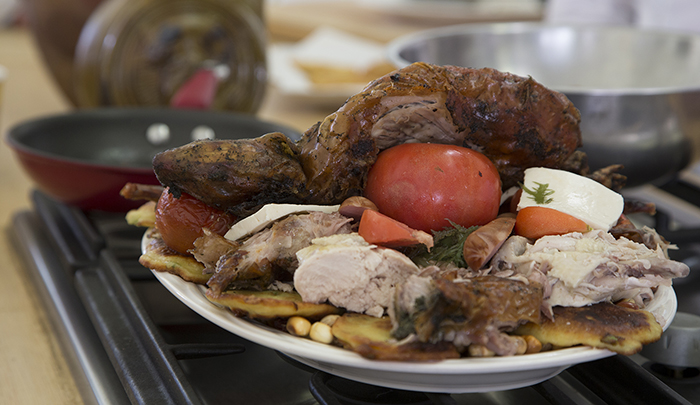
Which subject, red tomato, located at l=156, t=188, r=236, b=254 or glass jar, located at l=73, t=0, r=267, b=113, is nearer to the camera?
red tomato, located at l=156, t=188, r=236, b=254

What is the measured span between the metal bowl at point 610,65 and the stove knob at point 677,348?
34 centimetres

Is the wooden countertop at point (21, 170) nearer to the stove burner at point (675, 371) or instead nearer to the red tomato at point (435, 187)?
the red tomato at point (435, 187)

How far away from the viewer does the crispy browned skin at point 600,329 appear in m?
0.50

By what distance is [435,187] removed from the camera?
61 centimetres

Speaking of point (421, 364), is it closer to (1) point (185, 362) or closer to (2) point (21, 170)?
(1) point (185, 362)

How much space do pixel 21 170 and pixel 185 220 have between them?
0.92 m

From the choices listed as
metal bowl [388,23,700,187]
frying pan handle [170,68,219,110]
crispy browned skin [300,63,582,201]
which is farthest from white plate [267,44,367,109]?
crispy browned skin [300,63,582,201]

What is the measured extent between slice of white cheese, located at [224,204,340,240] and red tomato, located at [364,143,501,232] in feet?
0.28

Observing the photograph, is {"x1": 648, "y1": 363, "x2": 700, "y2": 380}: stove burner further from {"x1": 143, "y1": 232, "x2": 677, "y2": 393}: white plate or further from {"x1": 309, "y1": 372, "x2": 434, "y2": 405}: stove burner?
{"x1": 309, "y1": 372, "x2": 434, "y2": 405}: stove burner

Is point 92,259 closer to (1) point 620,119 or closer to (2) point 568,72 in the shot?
(1) point 620,119

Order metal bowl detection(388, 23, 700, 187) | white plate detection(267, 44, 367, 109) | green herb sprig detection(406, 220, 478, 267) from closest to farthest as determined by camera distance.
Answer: green herb sprig detection(406, 220, 478, 267), metal bowl detection(388, 23, 700, 187), white plate detection(267, 44, 367, 109)

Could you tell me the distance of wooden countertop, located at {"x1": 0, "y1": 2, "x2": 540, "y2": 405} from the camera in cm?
66

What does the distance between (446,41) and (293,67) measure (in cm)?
78

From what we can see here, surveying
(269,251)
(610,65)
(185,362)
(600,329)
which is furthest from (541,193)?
(610,65)
